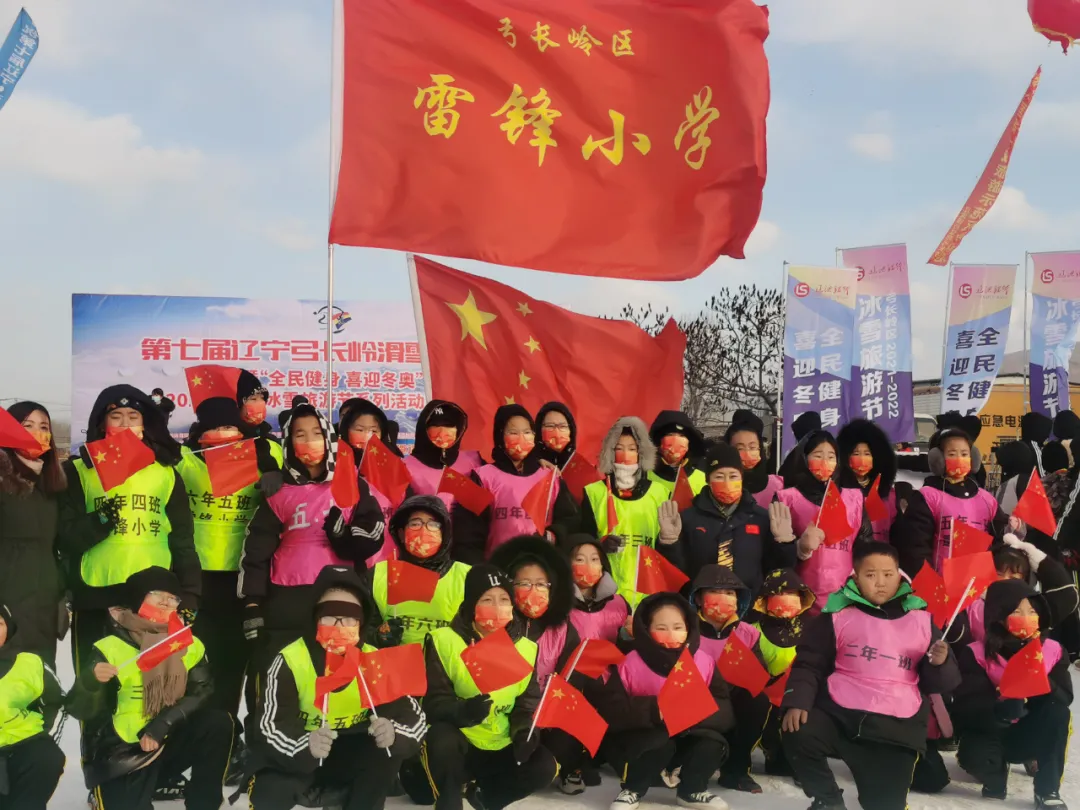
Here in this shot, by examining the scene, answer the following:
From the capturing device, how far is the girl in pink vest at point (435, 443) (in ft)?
16.8

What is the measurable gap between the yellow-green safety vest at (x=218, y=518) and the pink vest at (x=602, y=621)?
1.56m

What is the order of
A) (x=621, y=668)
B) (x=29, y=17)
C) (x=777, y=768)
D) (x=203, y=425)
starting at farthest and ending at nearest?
1. (x=29, y=17)
2. (x=203, y=425)
3. (x=777, y=768)
4. (x=621, y=668)

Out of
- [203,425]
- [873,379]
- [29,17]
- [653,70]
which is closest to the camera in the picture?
[203,425]

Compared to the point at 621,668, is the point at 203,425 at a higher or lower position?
higher

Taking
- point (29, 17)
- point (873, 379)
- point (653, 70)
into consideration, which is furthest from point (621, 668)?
point (873, 379)

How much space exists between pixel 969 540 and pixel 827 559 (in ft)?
2.29

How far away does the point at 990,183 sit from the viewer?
51.4 feet

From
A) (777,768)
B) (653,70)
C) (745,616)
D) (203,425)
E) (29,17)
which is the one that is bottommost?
(777,768)

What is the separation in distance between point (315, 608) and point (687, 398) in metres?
26.3

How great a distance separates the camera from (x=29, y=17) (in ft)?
23.3

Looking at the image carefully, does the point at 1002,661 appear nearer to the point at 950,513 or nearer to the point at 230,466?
the point at 950,513

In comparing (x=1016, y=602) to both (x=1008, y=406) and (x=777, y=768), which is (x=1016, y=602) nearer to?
(x=777, y=768)

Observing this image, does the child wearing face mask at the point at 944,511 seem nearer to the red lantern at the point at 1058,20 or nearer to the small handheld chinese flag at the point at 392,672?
the small handheld chinese flag at the point at 392,672

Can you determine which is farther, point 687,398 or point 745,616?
point 687,398
